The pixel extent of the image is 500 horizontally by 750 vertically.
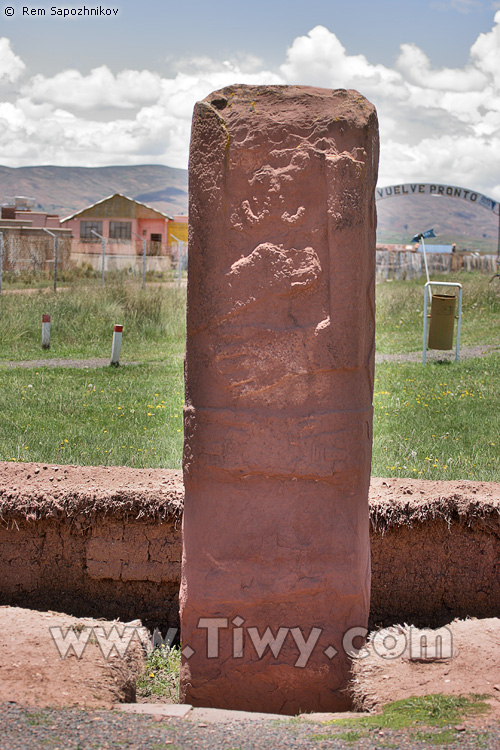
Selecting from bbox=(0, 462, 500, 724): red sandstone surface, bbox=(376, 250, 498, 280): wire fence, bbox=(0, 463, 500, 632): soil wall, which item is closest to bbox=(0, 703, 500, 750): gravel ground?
bbox=(0, 462, 500, 724): red sandstone surface

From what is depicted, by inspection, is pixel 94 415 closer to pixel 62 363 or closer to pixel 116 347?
pixel 116 347

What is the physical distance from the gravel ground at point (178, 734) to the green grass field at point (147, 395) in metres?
3.52

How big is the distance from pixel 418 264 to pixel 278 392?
34058 millimetres

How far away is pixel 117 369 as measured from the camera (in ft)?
38.3

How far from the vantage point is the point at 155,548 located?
4.91 meters

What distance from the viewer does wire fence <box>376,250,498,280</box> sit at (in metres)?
35.5

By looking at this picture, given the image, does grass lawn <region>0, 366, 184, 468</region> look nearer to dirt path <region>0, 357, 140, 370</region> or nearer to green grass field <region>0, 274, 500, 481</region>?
green grass field <region>0, 274, 500, 481</region>

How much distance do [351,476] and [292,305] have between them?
2.48 feet

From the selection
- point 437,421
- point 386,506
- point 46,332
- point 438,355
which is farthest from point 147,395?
point 438,355

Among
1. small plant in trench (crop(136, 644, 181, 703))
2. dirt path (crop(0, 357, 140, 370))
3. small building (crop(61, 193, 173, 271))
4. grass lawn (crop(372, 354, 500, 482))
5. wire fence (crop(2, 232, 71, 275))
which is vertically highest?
small building (crop(61, 193, 173, 271))

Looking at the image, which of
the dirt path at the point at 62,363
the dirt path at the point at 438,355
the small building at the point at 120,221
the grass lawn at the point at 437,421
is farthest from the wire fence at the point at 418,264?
the dirt path at the point at 62,363

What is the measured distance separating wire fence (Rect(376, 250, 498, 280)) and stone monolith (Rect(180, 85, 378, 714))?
104 ft

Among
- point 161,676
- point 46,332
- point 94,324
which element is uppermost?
point 94,324

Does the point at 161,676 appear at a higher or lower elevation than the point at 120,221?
lower
